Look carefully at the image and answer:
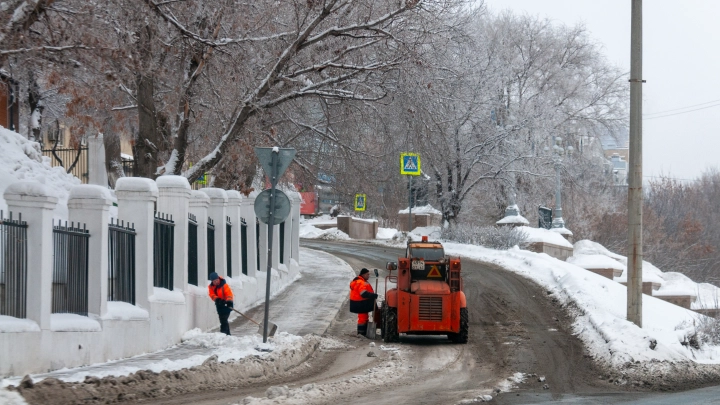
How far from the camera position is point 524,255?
33438 mm

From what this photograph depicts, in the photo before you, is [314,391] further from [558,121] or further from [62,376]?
[558,121]

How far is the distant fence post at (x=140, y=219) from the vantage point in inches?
585

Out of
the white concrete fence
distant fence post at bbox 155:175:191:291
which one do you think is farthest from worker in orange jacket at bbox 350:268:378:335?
distant fence post at bbox 155:175:191:291

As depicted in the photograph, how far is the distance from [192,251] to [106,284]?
16.8ft

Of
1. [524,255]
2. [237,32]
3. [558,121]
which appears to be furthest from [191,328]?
[558,121]

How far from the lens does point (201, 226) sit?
18625 millimetres

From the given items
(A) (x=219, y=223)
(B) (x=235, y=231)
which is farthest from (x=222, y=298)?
(B) (x=235, y=231)

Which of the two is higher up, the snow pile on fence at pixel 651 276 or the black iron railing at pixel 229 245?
the black iron railing at pixel 229 245

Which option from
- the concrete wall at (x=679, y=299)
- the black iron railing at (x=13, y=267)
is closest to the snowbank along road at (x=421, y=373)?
the black iron railing at (x=13, y=267)

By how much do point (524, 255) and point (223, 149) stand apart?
15.3m

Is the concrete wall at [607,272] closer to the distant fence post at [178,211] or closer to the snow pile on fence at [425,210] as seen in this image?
the snow pile on fence at [425,210]

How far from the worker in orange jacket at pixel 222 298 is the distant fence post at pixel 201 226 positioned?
1.49 metres

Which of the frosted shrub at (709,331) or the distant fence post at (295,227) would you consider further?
the distant fence post at (295,227)

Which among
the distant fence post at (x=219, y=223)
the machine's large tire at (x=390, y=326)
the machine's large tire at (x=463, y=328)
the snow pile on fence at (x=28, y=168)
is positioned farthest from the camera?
the distant fence post at (x=219, y=223)
